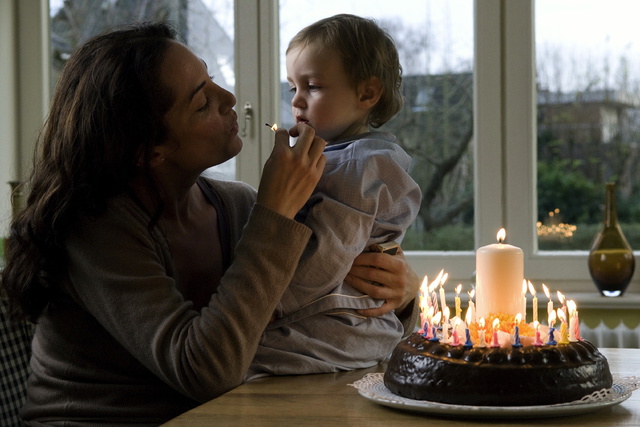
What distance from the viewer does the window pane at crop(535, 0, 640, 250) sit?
9.59ft

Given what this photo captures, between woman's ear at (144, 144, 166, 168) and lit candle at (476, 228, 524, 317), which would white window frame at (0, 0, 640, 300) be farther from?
lit candle at (476, 228, 524, 317)

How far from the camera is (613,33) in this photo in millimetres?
2928

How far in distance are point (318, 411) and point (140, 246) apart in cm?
41

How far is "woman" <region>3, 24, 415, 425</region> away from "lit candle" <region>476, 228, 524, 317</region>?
31cm

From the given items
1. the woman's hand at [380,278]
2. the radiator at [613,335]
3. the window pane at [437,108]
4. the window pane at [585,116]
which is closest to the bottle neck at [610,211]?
the window pane at [585,116]

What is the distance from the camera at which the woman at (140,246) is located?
123 centimetres

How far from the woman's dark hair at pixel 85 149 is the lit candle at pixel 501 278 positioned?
603 mm

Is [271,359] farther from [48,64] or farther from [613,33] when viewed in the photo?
[48,64]

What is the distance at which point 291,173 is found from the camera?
1.31 m

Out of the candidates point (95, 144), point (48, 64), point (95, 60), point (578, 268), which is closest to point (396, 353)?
point (95, 144)

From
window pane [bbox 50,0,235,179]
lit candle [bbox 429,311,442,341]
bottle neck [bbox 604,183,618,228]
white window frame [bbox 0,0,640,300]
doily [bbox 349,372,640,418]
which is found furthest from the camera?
window pane [bbox 50,0,235,179]

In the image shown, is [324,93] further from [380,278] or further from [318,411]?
[318,411]

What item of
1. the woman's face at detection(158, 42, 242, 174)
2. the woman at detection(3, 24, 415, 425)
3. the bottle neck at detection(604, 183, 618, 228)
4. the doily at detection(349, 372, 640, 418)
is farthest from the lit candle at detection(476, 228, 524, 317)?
the bottle neck at detection(604, 183, 618, 228)

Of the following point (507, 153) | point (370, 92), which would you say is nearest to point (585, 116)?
point (507, 153)
